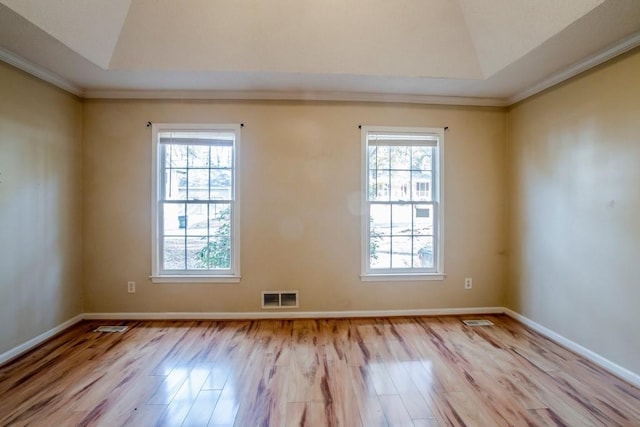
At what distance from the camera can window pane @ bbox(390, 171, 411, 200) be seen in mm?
3432

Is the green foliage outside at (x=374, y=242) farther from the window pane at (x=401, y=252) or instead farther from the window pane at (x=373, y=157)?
the window pane at (x=373, y=157)

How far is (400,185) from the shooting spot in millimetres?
3438

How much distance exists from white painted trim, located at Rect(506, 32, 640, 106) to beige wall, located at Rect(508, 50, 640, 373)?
0.07 m

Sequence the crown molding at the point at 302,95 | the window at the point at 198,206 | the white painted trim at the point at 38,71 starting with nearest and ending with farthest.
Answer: the white painted trim at the point at 38,71, the crown molding at the point at 302,95, the window at the point at 198,206

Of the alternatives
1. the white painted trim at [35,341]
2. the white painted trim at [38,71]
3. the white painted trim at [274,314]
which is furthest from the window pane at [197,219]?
the white painted trim at [38,71]

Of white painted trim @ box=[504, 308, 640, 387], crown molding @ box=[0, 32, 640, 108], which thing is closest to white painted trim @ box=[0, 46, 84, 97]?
crown molding @ box=[0, 32, 640, 108]

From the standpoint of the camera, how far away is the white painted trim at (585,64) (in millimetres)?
2127

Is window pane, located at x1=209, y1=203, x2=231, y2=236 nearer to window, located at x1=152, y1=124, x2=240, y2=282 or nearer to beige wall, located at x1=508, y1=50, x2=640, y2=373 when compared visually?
window, located at x1=152, y1=124, x2=240, y2=282

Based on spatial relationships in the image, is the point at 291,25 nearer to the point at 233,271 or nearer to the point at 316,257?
the point at 316,257

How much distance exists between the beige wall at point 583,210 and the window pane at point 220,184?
132 inches

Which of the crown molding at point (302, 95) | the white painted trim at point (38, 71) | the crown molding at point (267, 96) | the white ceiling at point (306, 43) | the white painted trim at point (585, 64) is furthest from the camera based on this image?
the crown molding at point (267, 96)

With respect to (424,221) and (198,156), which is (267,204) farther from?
(424,221)

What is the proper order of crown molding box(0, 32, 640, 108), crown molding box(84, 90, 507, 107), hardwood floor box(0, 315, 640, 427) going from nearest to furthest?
hardwood floor box(0, 315, 640, 427), crown molding box(0, 32, 640, 108), crown molding box(84, 90, 507, 107)

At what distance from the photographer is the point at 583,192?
99.7 inches
